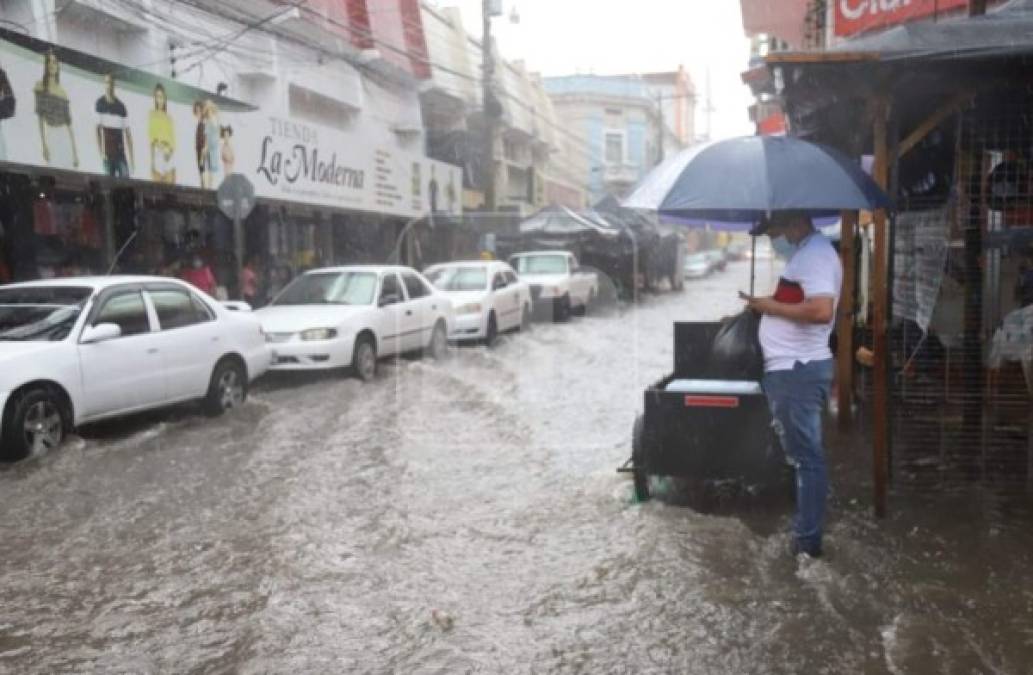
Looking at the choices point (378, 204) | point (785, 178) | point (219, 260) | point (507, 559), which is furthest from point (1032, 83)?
point (378, 204)

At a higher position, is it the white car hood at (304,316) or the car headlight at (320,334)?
the white car hood at (304,316)

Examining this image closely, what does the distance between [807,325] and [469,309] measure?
458 inches

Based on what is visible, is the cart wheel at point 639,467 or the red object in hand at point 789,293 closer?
the red object in hand at point 789,293

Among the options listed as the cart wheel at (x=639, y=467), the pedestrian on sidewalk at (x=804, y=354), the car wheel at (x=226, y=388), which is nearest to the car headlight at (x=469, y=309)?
the car wheel at (x=226, y=388)

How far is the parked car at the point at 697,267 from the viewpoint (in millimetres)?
49281

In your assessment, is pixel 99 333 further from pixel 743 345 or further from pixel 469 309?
pixel 469 309

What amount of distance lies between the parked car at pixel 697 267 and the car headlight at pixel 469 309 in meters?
34.1

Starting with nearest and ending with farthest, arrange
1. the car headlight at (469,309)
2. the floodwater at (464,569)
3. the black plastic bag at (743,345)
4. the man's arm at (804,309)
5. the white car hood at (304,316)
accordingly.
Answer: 1. the floodwater at (464,569)
2. the man's arm at (804,309)
3. the black plastic bag at (743,345)
4. the white car hood at (304,316)
5. the car headlight at (469,309)

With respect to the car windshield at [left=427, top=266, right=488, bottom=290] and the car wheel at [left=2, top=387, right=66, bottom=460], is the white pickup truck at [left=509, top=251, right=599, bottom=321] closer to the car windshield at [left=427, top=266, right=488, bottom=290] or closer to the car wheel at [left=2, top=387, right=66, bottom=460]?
the car windshield at [left=427, top=266, right=488, bottom=290]

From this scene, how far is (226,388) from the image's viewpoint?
973 centimetres

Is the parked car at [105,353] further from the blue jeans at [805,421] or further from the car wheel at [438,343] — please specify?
the blue jeans at [805,421]

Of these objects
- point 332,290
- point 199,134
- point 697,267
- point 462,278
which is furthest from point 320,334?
point 697,267

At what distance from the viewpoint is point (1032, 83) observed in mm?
5242

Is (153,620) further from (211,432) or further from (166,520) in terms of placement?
(211,432)
